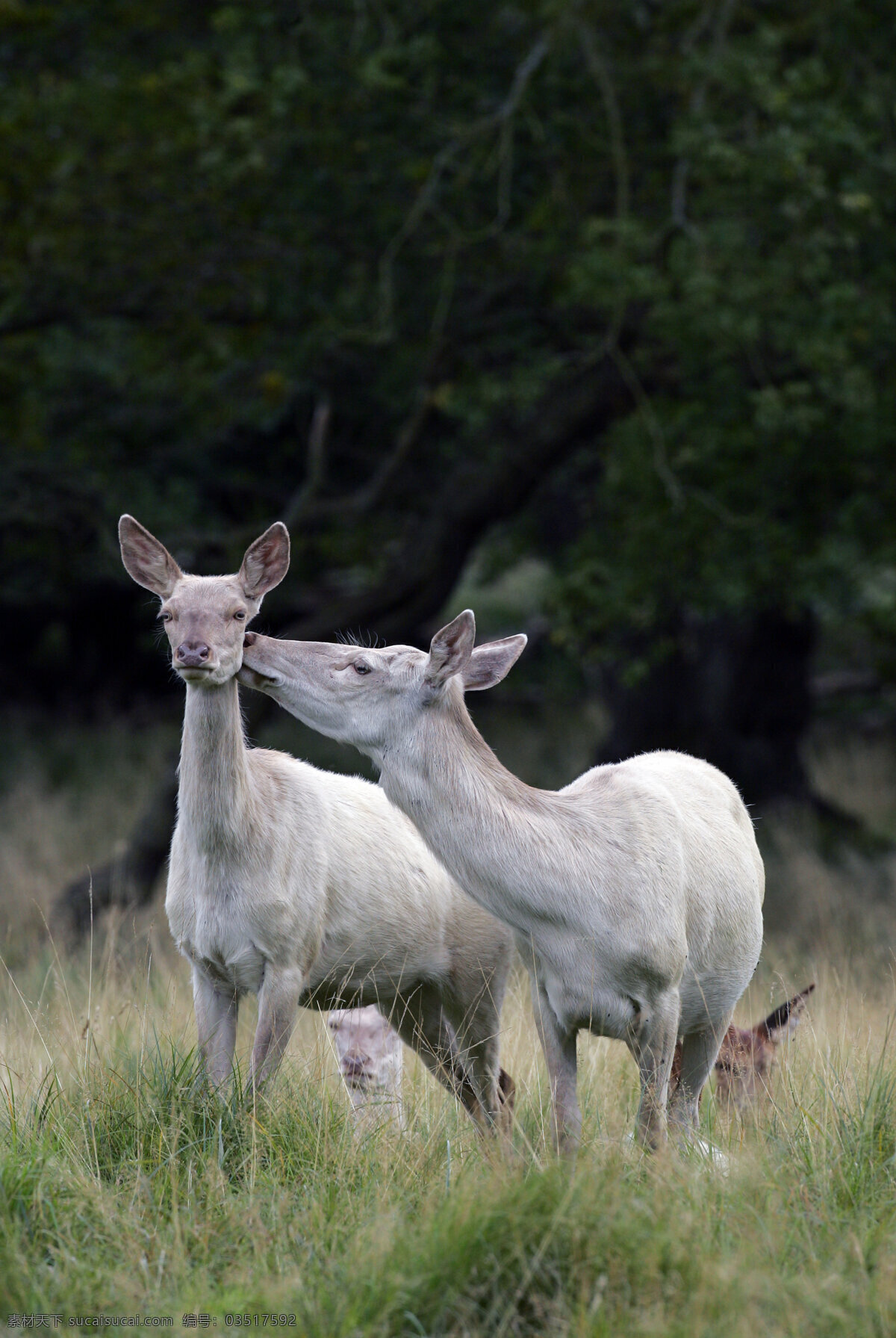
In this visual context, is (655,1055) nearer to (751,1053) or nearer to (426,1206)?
(751,1053)

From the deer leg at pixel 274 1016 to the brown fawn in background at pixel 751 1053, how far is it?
131cm

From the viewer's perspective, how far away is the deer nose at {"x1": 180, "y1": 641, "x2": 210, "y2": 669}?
4.34m

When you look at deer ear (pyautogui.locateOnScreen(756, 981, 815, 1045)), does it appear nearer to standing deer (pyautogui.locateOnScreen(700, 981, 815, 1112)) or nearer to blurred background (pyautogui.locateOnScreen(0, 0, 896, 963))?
standing deer (pyautogui.locateOnScreen(700, 981, 815, 1112))

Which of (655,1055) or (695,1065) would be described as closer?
(655,1055)

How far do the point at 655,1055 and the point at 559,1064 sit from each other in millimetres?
280

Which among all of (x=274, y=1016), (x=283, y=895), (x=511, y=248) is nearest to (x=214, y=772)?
(x=283, y=895)

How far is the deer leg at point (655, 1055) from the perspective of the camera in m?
4.09

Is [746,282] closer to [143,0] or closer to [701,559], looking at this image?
[701,559]

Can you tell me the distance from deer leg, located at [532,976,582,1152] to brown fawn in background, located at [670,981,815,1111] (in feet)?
2.49

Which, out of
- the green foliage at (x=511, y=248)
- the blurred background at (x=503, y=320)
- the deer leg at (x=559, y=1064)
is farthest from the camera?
the blurred background at (x=503, y=320)

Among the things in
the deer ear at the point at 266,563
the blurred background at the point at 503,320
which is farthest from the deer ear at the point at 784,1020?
the blurred background at the point at 503,320

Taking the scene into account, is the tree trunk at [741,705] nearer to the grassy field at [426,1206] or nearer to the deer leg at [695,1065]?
the grassy field at [426,1206]

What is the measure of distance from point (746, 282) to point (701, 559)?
2.34m

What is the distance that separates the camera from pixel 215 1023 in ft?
15.5
